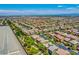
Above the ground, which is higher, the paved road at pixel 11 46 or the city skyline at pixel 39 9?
the city skyline at pixel 39 9

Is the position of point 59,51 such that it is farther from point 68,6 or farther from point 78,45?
point 68,6

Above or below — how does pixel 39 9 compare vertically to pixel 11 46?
above

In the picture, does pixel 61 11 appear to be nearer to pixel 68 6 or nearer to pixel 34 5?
pixel 68 6

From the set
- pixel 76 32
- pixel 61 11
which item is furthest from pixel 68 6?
pixel 76 32

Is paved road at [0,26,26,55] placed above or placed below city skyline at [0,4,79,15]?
below

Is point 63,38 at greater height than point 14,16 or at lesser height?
lesser
